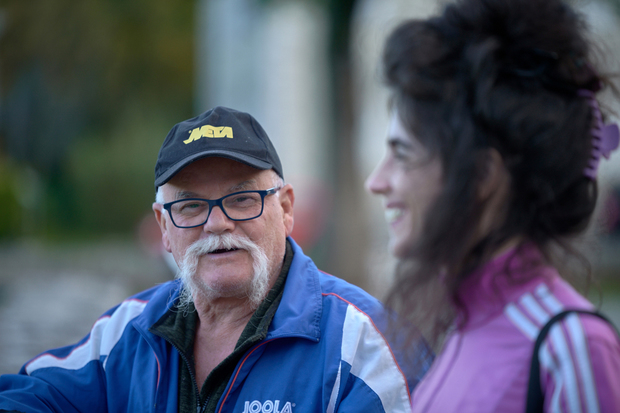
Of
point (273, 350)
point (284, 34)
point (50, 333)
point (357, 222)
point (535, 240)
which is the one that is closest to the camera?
point (535, 240)

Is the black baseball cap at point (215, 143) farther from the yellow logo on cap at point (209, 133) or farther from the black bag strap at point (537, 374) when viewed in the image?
the black bag strap at point (537, 374)

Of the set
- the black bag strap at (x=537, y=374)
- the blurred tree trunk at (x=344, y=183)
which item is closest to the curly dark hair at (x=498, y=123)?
the black bag strap at (x=537, y=374)

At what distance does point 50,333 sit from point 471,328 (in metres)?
6.87

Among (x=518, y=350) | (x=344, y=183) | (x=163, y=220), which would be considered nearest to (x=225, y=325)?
(x=163, y=220)

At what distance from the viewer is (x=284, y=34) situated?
8.78 metres

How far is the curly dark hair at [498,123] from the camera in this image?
1.35 m

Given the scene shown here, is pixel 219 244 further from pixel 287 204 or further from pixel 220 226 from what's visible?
pixel 287 204

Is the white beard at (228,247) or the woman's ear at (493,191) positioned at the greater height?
the woman's ear at (493,191)

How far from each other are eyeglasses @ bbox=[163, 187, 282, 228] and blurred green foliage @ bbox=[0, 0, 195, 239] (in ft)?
63.3

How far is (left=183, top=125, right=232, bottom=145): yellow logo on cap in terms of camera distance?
2229mm

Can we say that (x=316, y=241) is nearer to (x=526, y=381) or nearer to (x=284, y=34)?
(x=284, y=34)

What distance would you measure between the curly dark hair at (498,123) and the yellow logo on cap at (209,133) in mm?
945

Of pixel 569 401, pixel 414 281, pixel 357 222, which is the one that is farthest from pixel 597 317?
pixel 357 222

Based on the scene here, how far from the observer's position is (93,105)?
27344mm
